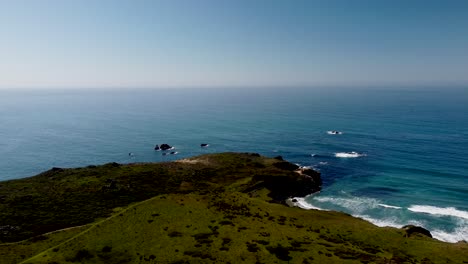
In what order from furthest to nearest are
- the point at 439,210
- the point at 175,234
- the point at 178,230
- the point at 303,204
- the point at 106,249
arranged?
the point at 303,204, the point at 439,210, the point at 178,230, the point at 175,234, the point at 106,249

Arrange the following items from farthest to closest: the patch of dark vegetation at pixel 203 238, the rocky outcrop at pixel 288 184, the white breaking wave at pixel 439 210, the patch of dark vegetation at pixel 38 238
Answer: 1. the rocky outcrop at pixel 288 184
2. the white breaking wave at pixel 439 210
3. the patch of dark vegetation at pixel 38 238
4. the patch of dark vegetation at pixel 203 238

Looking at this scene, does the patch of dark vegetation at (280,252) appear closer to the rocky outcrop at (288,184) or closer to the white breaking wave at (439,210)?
the rocky outcrop at (288,184)

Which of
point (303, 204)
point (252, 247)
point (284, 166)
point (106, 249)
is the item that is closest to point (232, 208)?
point (252, 247)

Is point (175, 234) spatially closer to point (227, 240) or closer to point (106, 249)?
point (227, 240)

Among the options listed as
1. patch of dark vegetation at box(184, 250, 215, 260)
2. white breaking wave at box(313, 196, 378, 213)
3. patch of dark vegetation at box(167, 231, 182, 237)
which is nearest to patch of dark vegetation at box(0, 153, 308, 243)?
patch of dark vegetation at box(167, 231, 182, 237)

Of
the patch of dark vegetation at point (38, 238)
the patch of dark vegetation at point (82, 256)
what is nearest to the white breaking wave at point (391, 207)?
the patch of dark vegetation at point (38, 238)

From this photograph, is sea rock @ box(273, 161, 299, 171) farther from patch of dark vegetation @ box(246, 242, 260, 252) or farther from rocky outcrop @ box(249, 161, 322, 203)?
patch of dark vegetation @ box(246, 242, 260, 252)

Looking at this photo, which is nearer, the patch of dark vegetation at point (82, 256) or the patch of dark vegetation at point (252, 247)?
the patch of dark vegetation at point (82, 256)

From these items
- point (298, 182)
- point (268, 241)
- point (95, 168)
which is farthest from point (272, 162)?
point (268, 241)
